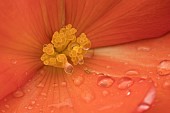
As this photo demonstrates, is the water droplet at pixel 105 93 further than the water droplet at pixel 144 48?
No

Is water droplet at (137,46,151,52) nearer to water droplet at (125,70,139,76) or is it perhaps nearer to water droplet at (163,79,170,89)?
water droplet at (125,70,139,76)

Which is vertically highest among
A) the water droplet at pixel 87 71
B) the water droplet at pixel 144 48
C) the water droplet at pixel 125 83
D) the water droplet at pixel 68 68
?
the water droplet at pixel 68 68

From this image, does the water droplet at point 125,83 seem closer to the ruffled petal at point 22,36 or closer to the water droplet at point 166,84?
the water droplet at point 166,84

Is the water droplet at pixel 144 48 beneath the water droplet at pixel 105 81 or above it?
above

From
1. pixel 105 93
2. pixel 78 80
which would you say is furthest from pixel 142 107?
pixel 78 80

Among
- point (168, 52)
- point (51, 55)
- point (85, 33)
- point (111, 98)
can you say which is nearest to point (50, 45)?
point (51, 55)

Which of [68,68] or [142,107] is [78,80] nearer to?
[68,68]

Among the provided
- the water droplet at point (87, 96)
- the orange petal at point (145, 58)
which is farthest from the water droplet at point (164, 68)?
the water droplet at point (87, 96)
